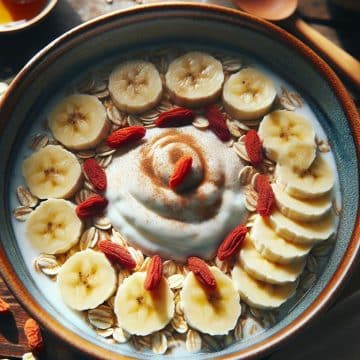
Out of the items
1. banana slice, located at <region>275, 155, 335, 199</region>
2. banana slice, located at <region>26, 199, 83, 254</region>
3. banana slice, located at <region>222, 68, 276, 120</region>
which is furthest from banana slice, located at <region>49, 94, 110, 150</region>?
banana slice, located at <region>275, 155, 335, 199</region>

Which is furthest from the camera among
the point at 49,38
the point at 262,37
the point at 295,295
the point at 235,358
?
the point at 49,38

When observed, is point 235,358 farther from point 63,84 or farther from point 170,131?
point 63,84

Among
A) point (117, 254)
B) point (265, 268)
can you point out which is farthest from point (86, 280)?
point (265, 268)

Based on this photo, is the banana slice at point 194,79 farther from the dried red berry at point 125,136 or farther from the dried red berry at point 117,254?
the dried red berry at point 117,254

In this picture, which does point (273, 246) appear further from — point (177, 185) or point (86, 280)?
point (86, 280)

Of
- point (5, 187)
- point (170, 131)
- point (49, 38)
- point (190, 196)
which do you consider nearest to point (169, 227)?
point (190, 196)

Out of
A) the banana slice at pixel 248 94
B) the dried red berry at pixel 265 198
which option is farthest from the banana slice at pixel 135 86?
the dried red berry at pixel 265 198
